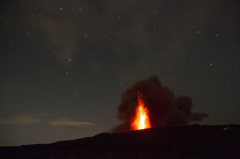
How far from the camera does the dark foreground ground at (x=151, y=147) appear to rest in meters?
15.0

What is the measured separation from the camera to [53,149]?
56.0 feet

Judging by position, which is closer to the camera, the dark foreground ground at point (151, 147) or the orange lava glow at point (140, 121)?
the dark foreground ground at point (151, 147)

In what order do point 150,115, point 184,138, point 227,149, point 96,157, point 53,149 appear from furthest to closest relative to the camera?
point 150,115, point 184,138, point 53,149, point 227,149, point 96,157

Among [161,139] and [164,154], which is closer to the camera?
[164,154]

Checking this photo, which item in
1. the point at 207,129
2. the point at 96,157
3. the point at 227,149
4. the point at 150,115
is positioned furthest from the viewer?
the point at 150,115

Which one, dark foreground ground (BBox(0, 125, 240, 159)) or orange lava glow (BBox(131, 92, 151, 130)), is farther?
orange lava glow (BBox(131, 92, 151, 130))

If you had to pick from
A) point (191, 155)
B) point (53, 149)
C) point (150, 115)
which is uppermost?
point (150, 115)

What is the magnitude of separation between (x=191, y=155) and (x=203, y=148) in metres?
2.08

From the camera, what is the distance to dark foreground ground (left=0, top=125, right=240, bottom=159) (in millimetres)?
14969

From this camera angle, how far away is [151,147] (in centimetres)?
Answer: 1716

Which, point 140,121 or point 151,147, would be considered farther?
point 140,121

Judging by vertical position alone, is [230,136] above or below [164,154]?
above

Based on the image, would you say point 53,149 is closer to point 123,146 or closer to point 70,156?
point 70,156

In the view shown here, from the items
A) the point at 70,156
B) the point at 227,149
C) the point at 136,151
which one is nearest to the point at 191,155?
the point at 227,149
